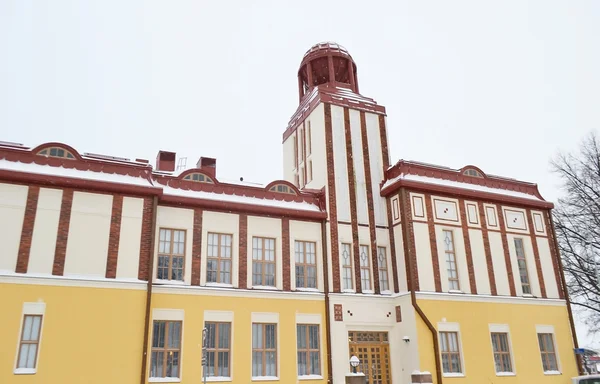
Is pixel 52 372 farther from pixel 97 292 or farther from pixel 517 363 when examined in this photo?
pixel 517 363

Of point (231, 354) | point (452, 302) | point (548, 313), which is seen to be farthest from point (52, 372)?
point (548, 313)

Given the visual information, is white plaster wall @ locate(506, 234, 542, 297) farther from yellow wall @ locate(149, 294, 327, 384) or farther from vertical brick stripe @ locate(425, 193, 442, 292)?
yellow wall @ locate(149, 294, 327, 384)

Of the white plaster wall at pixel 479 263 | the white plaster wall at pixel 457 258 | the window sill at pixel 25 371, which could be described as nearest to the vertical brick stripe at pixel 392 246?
the white plaster wall at pixel 457 258

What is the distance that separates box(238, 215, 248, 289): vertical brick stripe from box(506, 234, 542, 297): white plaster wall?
46.9 feet

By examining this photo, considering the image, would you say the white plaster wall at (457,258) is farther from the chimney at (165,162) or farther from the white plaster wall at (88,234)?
the white plaster wall at (88,234)

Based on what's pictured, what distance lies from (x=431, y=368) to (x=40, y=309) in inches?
642

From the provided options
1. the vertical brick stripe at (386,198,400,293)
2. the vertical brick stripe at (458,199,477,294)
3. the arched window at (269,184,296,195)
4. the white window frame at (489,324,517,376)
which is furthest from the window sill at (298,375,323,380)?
the vertical brick stripe at (458,199,477,294)

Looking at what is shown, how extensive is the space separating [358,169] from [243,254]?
319 inches

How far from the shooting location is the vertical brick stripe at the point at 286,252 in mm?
22594

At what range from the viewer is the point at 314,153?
87.6 ft

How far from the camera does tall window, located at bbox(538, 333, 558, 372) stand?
80.9ft

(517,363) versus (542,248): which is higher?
(542,248)

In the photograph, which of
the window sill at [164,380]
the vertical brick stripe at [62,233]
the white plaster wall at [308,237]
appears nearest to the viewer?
the vertical brick stripe at [62,233]

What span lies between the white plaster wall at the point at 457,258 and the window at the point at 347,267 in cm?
444
